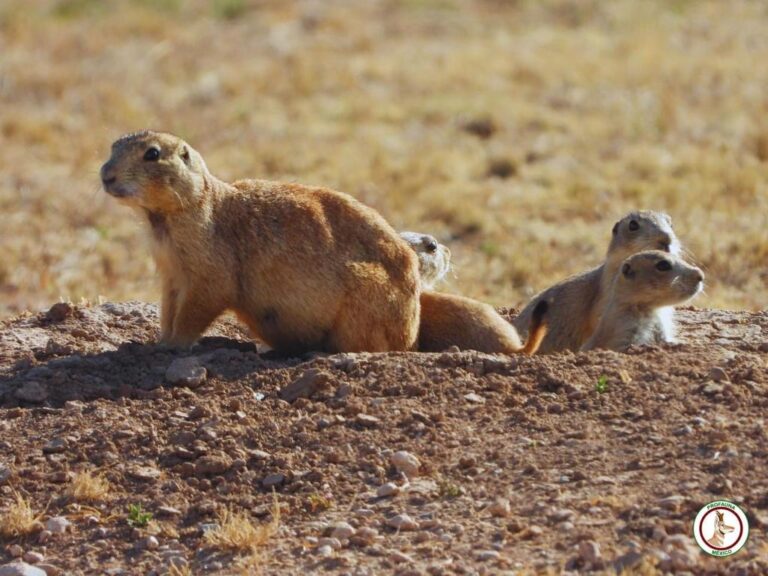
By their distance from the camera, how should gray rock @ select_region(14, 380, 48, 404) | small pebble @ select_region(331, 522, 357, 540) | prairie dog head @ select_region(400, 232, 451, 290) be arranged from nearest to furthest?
small pebble @ select_region(331, 522, 357, 540), gray rock @ select_region(14, 380, 48, 404), prairie dog head @ select_region(400, 232, 451, 290)

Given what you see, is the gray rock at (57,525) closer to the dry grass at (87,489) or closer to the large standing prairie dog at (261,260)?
the dry grass at (87,489)

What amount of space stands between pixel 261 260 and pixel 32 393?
4.77 feet

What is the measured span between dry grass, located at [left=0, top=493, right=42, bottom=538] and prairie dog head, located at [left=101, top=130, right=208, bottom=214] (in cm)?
210

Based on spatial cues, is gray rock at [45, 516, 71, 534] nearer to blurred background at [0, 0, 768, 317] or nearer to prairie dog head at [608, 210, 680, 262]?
blurred background at [0, 0, 768, 317]

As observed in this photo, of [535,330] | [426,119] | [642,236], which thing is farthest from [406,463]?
[426,119]

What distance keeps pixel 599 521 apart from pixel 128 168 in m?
3.37

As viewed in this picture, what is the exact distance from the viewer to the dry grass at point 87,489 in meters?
6.14

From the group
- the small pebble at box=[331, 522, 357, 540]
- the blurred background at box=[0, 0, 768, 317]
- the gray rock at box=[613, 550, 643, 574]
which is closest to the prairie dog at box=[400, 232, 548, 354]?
the small pebble at box=[331, 522, 357, 540]

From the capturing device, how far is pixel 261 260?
771 centimetres

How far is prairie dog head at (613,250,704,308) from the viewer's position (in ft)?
28.2

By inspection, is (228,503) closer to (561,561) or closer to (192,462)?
(192,462)

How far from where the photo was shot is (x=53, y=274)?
1258 cm

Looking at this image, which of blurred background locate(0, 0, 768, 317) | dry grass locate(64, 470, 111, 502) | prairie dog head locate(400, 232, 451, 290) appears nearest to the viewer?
dry grass locate(64, 470, 111, 502)

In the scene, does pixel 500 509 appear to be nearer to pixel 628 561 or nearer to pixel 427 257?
pixel 628 561
